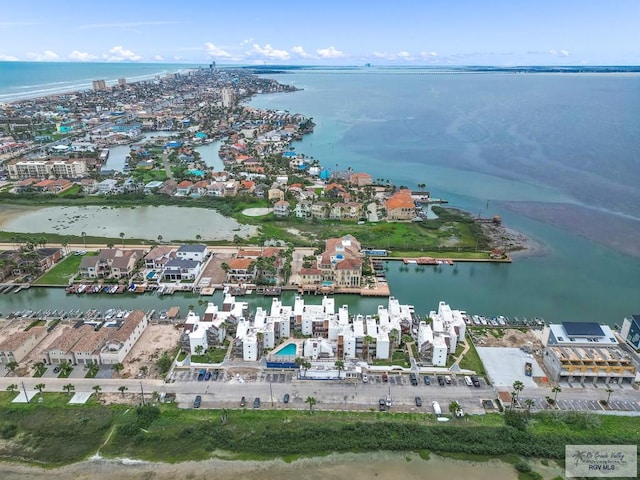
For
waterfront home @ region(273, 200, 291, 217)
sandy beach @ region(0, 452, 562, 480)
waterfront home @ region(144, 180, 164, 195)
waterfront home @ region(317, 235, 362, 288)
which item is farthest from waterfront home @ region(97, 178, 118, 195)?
sandy beach @ region(0, 452, 562, 480)

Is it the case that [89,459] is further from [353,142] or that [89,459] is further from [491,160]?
[353,142]

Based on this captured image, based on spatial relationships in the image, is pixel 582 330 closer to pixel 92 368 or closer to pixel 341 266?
pixel 341 266

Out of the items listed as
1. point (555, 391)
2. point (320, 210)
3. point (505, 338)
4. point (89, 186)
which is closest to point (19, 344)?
point (505, 338)

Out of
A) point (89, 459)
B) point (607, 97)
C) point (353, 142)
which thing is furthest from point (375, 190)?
point (607, 97)

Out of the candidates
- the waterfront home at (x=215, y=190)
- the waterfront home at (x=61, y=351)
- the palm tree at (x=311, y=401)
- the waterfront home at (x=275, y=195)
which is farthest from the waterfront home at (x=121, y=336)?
the waterfront home at (x=215, y=190)

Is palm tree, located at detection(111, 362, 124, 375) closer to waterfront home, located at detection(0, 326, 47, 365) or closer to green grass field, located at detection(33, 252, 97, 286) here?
waterfront home, located at detection(0, 326, 47, 365)
